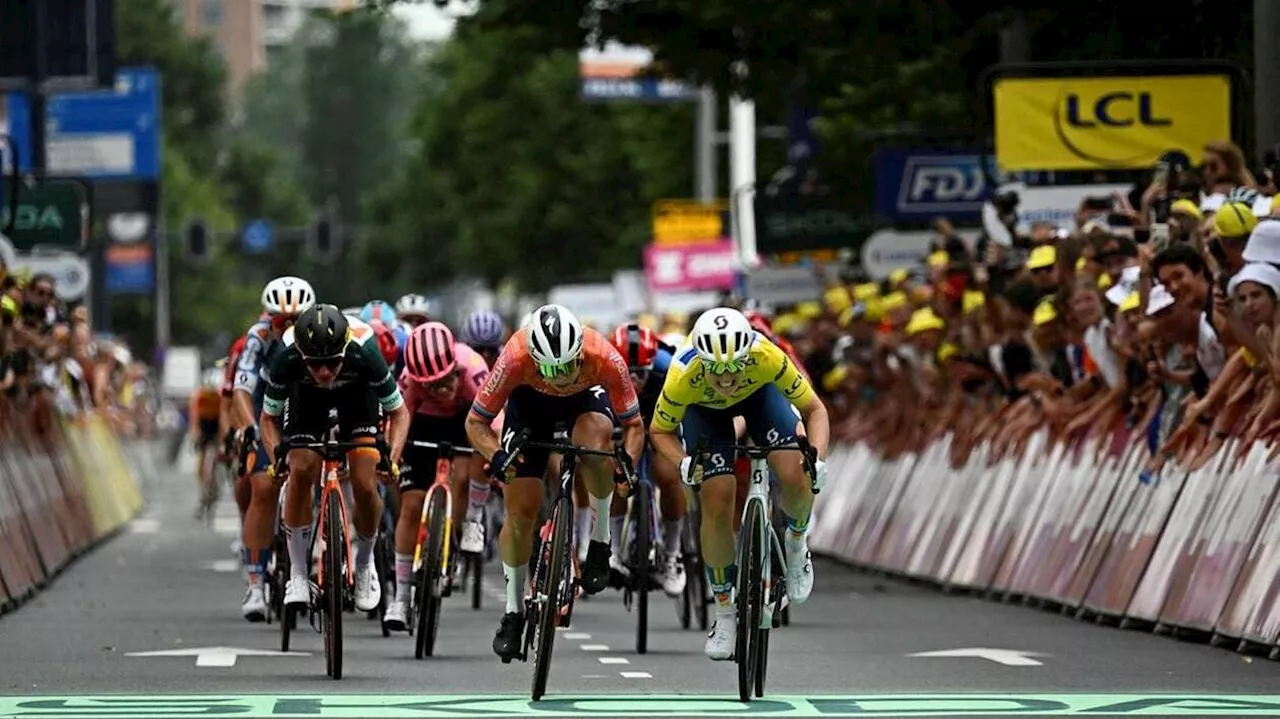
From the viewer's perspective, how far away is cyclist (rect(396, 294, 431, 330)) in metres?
21.4

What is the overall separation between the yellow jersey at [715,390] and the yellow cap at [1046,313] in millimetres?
7546

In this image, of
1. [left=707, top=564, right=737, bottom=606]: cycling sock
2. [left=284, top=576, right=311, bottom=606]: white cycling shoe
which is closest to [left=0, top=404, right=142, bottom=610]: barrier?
[left=284, top=576, right=311, bottom=606]: white cycling shoe

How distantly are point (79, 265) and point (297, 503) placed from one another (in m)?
22.3

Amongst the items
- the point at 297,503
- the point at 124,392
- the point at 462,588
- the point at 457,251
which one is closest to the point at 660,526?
the point at 297,503

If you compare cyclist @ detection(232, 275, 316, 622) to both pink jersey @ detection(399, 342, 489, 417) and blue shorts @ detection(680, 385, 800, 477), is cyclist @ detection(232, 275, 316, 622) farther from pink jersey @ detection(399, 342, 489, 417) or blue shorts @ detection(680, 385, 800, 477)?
blue shorts @ detection(680, 385, 800, 477)

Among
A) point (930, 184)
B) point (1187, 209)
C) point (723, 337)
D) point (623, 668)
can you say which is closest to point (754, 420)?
point (723, 337)

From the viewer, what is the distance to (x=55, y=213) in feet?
106

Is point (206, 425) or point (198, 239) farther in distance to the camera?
point (198, 239)

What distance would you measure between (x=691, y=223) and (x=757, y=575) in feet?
134

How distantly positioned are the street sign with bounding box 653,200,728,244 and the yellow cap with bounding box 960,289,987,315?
95.1 feet

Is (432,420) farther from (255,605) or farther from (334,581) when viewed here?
(334,581)

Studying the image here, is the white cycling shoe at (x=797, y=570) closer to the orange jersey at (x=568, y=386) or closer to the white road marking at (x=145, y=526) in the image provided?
the orange jersey at (x=568, y=386)

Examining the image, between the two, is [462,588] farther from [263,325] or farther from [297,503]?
[297,503]

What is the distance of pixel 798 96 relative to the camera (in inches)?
1388
